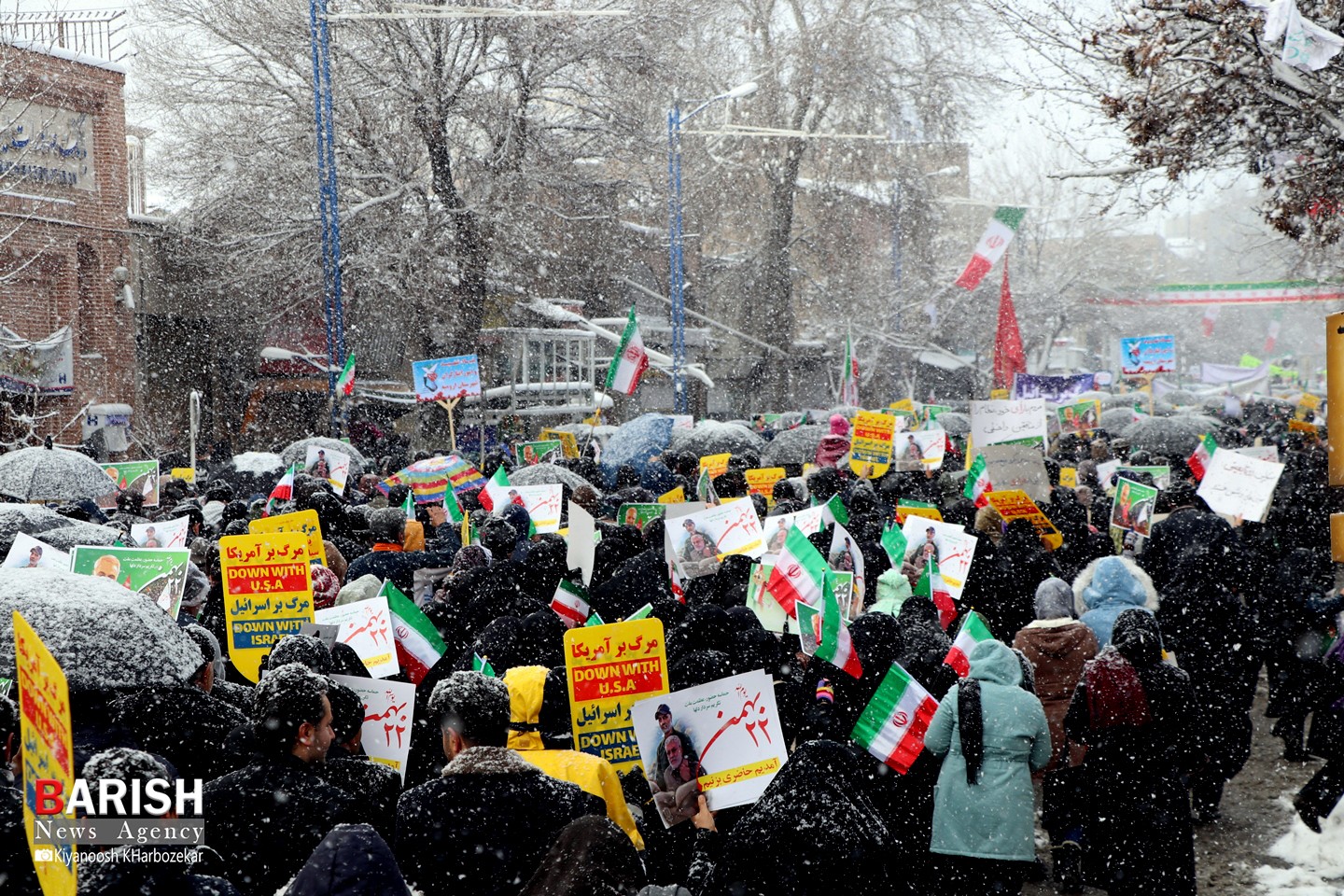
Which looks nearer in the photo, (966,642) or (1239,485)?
(966,642)

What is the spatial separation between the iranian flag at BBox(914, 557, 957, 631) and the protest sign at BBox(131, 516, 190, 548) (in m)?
4.37

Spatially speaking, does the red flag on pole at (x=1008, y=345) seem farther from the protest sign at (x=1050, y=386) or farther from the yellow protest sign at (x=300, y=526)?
the yellow protest sign at (x=300, y=526)

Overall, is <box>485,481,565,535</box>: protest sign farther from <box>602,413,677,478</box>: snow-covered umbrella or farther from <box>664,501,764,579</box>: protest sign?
<box>602,413,677,478</box>: snow-covered umbrella

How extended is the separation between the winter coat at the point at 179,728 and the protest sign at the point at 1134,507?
6934mm

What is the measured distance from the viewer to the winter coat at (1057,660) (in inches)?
253

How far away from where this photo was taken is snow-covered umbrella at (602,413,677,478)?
1524 cm

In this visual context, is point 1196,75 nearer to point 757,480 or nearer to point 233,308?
point 757,480

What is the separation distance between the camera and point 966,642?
Answer: 5477 mm

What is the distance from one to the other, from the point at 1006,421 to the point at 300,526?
7517 millimetres

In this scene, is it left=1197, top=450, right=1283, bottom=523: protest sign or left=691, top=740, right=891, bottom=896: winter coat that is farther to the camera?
left=1197, top=450, right=1283, bottom=523: protest sign

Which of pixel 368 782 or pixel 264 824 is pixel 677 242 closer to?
pixel 368 782

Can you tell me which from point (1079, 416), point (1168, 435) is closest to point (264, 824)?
point (1168, 435)

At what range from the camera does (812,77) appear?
116ft

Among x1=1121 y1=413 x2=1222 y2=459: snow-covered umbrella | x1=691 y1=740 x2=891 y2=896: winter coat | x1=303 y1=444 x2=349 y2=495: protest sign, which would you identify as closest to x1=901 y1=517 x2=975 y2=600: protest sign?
x1=691 y1=740 x2=891 y2=896: winter coat
